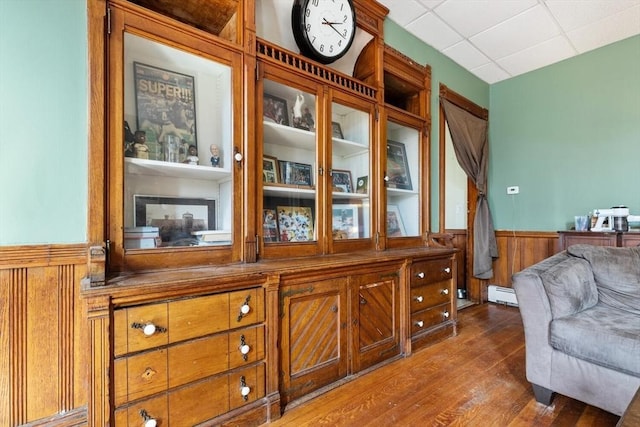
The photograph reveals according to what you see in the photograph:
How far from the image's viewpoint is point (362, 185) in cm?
252

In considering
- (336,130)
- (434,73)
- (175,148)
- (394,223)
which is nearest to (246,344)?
(175,148)

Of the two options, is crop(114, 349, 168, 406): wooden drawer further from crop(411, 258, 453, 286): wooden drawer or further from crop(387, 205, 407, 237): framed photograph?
crop(387, 205, 407, 237): framed photograph

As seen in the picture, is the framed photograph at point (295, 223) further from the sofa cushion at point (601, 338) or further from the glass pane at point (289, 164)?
the sofa cushion at point (601, 338)

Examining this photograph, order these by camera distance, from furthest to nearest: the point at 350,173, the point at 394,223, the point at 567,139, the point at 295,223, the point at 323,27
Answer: the point at 567,139 < the point at 394,223 < the point at 350,173 < the point at 323,27 < the point at 295,223

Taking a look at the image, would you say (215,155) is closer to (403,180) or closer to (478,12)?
(403,180)

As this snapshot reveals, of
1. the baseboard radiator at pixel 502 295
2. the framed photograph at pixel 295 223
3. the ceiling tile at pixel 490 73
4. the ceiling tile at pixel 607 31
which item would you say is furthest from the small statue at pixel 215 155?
the baseboard radiator at pixel 502 295

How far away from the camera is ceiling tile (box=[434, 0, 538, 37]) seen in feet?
8.43

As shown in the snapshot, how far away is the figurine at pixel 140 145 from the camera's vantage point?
1.52 m

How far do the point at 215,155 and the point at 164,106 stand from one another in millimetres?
354

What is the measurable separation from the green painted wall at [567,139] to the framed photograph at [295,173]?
3.10 metres

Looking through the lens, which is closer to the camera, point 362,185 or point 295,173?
point 295,173

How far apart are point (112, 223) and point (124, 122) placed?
1.59ft

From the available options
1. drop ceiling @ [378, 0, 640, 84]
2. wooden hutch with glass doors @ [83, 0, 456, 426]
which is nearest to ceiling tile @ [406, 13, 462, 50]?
drop ceiling @ [378, 0, 640, 84]

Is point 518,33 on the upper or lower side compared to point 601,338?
upper
